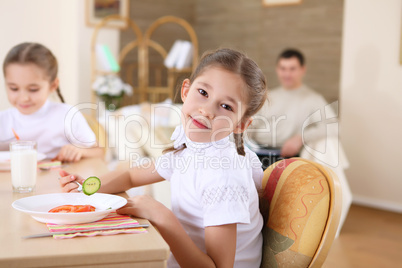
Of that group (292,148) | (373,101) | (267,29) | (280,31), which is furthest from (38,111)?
(267,29)

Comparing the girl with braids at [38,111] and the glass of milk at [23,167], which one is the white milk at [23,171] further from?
the girl with braids at [38,111]

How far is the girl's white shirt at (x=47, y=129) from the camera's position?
1.95 meters

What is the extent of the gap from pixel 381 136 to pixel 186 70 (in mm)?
2451

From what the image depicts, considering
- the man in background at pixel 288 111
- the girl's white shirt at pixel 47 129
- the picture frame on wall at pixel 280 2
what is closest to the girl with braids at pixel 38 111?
the girl's white shirt at pixel 47 129

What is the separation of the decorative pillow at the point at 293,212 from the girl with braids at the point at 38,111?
0.86 m

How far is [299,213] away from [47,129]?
1.22 metres

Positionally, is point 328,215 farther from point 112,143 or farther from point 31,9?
point 112,143

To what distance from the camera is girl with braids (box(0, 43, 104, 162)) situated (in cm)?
189

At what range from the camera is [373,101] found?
13.9 ft

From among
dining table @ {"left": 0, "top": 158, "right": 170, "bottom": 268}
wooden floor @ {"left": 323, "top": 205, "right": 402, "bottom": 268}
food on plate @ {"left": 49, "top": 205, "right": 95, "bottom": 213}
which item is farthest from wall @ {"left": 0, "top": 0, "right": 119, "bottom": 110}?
wooden floor @ {"left": 323, "top": 205, "right": 402, "bottom": 268}

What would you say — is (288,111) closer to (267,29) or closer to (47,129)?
(267,29)

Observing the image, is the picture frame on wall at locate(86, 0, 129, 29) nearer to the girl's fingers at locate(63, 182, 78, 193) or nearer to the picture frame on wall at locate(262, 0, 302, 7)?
the picture frame on wall at locate(262, 0, 302, 7)

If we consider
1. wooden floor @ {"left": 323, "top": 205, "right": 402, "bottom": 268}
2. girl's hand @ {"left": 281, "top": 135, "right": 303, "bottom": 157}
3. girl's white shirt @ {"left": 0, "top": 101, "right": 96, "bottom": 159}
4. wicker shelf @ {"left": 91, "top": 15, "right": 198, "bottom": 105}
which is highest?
wicker shelf @ {"left": 91, "top": 15, "right": 198, "bottom": 105}

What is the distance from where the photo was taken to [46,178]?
1.47m
